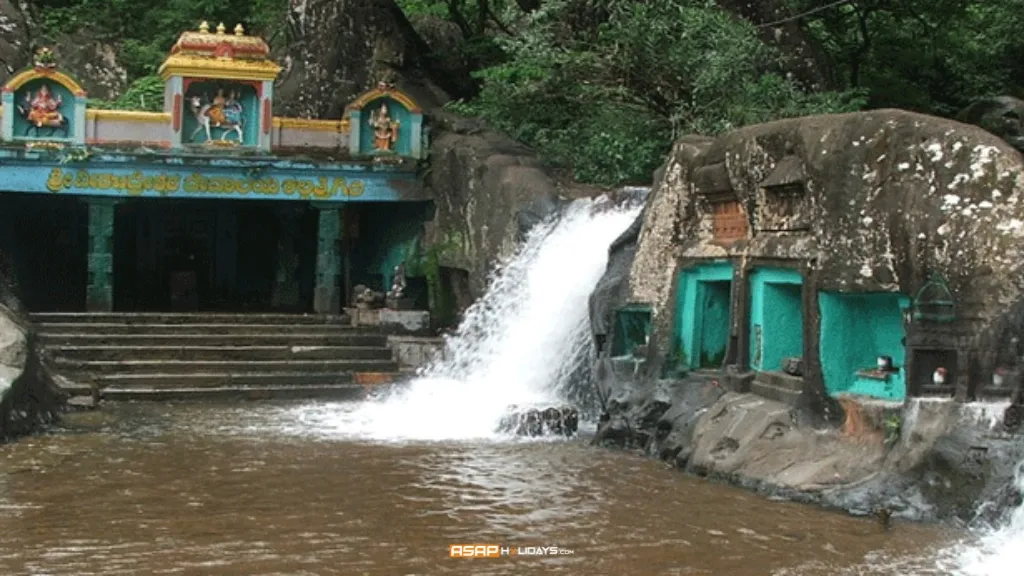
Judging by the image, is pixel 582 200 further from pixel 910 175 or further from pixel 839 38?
pixel 839 38

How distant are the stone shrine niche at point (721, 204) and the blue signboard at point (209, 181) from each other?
7.63 m

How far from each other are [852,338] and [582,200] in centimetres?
620

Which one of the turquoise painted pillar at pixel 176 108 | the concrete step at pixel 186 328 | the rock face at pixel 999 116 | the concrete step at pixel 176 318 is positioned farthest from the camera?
the turquoise painted pillar at pixel 176 108

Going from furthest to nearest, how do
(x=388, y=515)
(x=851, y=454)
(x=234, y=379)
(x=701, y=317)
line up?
1. (x=234, y=379)
2. (x=701, y=317)
3. (x=851, y=454)
4. (x=388, y=515)

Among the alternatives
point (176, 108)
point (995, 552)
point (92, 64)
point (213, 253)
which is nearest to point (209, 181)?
point (176, 108)

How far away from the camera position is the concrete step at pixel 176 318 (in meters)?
17.4

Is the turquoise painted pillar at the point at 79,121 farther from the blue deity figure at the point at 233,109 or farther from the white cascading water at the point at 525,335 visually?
the white cascading water at the point at 525,335

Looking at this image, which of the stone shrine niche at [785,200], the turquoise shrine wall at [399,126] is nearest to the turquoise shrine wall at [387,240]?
the turquoise shrine wall at [399,126]

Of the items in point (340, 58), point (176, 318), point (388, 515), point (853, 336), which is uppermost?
point (340, 58)

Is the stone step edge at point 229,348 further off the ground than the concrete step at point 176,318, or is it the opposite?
the concrete step at point 176,318

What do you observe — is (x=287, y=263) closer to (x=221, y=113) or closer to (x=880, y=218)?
(x=221, y=113)

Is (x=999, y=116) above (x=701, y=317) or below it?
above

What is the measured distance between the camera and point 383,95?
19312 mm

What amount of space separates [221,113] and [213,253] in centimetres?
559
